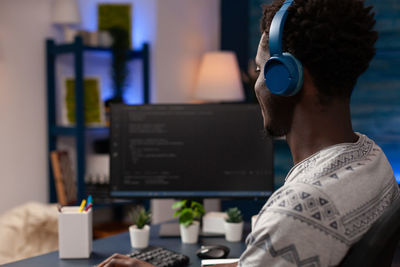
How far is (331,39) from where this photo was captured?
2.60ft

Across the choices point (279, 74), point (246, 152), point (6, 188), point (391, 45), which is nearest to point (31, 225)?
point (6, 188)

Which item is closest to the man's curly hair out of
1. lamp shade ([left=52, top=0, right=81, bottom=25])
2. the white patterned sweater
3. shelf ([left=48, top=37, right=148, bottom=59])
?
the white patterned sweater

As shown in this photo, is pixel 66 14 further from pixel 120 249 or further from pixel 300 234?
pixel 300 234

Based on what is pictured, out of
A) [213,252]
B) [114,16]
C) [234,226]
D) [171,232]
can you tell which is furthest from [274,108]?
[114,16]

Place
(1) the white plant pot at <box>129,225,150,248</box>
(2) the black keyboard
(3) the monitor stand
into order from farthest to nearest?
(3) the monitor stand < (1) the white plant pot at <box>129,225,150,248</box> < (2) the black keyboard

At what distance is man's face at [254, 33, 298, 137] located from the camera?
895mm

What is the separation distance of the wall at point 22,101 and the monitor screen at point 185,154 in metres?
1.38

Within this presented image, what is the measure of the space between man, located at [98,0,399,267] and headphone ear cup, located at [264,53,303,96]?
2 centimetres

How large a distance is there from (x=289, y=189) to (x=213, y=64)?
2586 millimetres

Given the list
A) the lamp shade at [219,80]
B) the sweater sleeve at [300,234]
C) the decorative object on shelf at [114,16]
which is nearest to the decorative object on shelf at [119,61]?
the decorative object on shelf at [114,16]

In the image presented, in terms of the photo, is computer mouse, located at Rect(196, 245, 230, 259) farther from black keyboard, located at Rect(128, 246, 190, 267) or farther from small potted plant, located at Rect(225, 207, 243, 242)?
small potted plant, located at Rect(225, 207, 243, 242)

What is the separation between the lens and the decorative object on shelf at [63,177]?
9.24 feet

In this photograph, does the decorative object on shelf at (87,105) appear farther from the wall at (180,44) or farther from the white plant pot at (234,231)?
the white plant pot at (234,231)

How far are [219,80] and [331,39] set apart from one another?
2.46 meters
